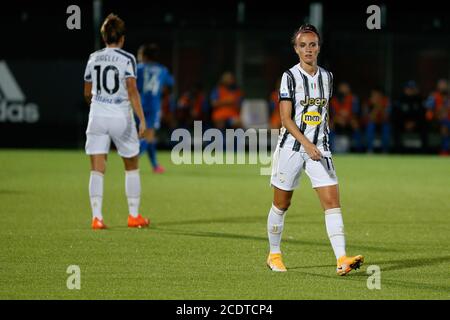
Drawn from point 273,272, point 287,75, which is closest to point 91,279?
point 273,272

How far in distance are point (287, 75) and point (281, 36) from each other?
21266mm

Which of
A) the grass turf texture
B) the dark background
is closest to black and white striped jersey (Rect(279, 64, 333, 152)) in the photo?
the grass turf texture


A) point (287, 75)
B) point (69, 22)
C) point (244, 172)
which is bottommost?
point (244, 172)

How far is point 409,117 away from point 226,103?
4.90 m

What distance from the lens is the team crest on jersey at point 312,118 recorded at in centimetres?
818

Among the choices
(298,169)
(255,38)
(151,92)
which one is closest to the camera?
(298,169)

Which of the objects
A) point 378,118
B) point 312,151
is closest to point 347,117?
point 378,118

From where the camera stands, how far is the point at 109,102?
35.8 ft

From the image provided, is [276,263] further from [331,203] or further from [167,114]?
[167,114]

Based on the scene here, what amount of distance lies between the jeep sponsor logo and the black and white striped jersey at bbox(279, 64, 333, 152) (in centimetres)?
1814

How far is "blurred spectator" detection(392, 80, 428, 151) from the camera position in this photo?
90.1 ft
